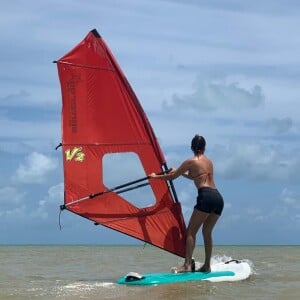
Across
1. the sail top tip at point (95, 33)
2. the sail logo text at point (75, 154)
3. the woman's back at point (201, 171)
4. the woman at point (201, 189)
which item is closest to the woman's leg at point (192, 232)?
the woman at point (201, 189)

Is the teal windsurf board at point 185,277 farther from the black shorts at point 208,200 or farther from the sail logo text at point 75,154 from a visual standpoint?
the sail logo text at point 75,154

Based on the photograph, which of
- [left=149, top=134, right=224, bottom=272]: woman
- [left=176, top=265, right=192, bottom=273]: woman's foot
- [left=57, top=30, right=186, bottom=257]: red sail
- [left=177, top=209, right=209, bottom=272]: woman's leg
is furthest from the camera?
[left=57, top=30, right=186, bottom=257]: red sail

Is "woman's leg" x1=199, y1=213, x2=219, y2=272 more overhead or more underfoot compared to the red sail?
more underfoot

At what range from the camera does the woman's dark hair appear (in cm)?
883

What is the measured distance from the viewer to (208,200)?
8805 mm

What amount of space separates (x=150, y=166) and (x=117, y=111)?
919 mm

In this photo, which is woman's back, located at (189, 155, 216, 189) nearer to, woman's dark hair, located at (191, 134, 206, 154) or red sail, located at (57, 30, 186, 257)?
woman's dark hair, located at (191, 134, 206, 154)

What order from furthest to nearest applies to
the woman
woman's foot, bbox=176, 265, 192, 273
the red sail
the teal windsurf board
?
the red sail < woman's foot, bbox=176, 265, 192, 273 < the woman < the teal windsurf board

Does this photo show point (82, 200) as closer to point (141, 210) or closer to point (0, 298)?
point (141, 210)

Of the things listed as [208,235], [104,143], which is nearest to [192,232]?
[208,235]

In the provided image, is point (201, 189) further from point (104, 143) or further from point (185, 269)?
point (104, 143)

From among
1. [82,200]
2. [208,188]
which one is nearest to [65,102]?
[82,200]

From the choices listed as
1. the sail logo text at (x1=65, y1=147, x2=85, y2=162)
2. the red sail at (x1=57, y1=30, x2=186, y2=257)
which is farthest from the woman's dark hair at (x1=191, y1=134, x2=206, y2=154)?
the sail logo text at (x1=65, y1=147, x2=85, y2=162)

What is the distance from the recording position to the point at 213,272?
920 cm
